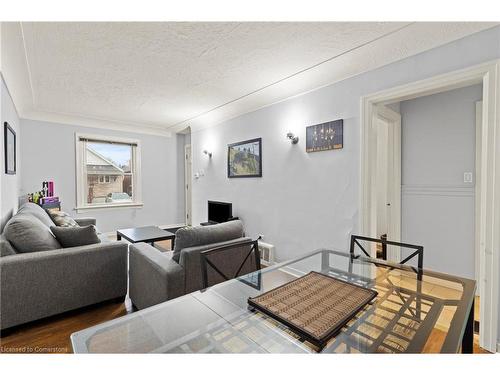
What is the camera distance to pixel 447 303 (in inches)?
45.7

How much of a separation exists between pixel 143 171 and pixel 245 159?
2.81 m

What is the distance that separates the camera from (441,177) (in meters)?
2.77

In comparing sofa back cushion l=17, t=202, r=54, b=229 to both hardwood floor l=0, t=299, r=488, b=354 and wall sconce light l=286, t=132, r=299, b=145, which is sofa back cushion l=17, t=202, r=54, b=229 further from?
wall sconce light l=286, t=132, r=299, b=145

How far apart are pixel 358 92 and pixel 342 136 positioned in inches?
18.0

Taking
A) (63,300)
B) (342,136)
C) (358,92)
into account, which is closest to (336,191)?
(342,136)

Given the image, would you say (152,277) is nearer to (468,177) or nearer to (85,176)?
(468,177)

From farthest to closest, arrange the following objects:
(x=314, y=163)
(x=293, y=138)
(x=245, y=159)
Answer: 1. (x=245, y=159)
2. (x=293, y=138)
3. (x=314, y=163)

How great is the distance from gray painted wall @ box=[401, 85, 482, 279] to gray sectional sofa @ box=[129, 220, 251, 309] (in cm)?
225

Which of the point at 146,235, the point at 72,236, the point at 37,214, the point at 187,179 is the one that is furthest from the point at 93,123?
the point at 72,236

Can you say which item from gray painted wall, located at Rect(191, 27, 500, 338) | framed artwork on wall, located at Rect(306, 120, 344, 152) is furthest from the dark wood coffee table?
framed artwork on wall, located at Rect(306, 120, 344, 152)

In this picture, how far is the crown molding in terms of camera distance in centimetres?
423

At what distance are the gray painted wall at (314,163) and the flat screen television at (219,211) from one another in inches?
6.1

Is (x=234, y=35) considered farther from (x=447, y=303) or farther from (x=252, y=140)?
(x=447, y=303)

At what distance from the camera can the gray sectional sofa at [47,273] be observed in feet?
6.17
